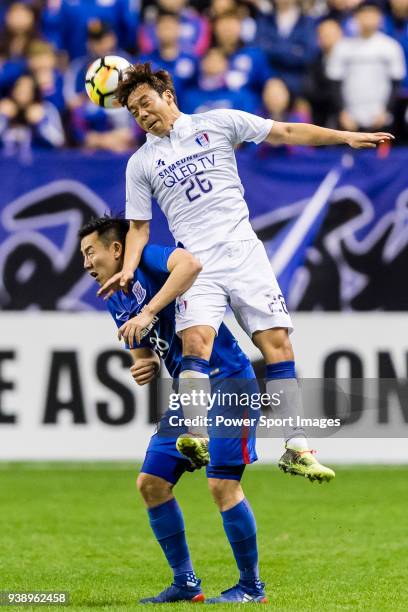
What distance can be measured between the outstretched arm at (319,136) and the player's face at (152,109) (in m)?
0.58

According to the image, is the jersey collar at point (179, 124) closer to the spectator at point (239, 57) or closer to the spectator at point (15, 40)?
the spectator at point (239, 57)

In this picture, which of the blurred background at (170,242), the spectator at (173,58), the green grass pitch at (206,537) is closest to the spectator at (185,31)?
the spectator at (173,58)

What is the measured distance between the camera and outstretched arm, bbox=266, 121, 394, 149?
714 centimetres

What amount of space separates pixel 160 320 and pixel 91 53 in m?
9.18

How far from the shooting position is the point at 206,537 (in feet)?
30.4

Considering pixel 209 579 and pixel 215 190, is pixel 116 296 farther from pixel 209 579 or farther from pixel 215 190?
pixel 209 579

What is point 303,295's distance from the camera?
12.7 metres

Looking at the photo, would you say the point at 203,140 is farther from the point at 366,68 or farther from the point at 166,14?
the point at 166,14

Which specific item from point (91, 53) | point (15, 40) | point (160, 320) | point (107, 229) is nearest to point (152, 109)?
point (107, 229)

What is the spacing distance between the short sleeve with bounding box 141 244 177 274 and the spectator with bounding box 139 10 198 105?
26.9 feet

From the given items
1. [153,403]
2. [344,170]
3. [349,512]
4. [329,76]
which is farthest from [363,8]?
[349,512]

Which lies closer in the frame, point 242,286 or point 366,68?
point 242,286

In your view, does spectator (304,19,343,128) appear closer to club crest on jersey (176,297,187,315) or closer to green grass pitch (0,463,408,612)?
green grass pitch (0,463,408,612)

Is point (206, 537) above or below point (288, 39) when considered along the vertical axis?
below
